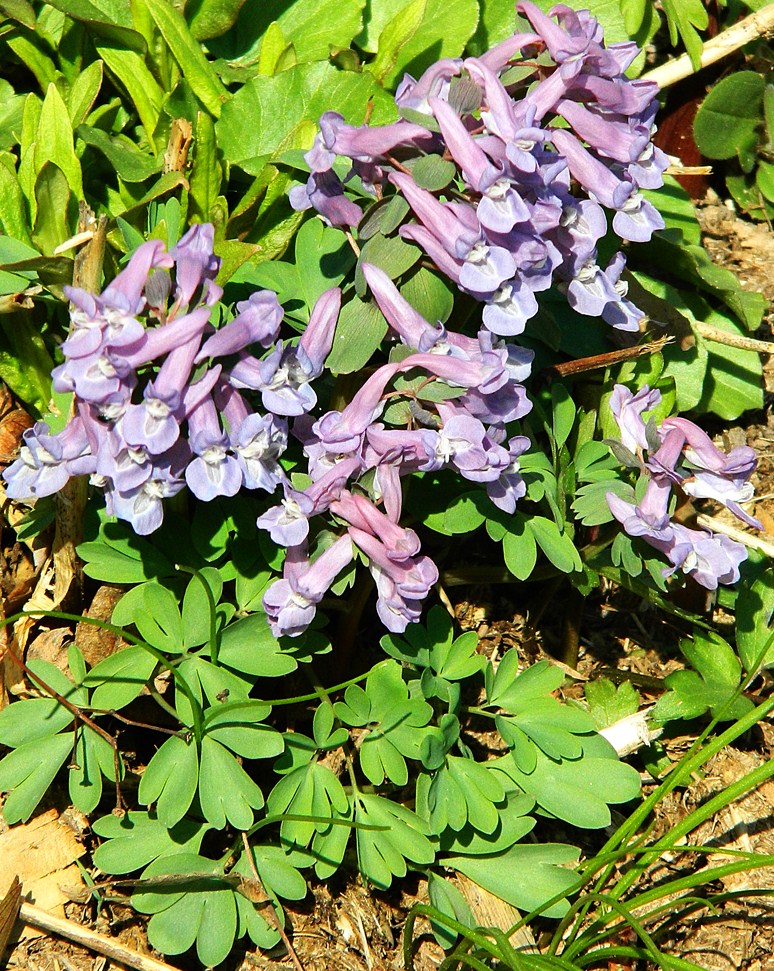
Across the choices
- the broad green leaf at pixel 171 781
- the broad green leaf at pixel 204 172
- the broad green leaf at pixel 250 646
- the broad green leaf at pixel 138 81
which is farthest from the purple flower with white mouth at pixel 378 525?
the broad green leaf at pixel 138 81

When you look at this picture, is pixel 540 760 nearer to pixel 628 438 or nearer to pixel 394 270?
pixel 628 438

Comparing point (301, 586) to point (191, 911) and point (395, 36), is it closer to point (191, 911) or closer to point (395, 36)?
point (191, 911)

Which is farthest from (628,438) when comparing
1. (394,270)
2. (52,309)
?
(52,309)

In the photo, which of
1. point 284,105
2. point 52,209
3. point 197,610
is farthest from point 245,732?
point 284,105

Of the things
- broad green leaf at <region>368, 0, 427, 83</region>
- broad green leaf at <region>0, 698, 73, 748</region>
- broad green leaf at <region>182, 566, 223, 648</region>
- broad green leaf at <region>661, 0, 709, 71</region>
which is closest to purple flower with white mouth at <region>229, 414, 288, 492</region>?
broad green leaf at <region>182, 566, 223, 648</region>

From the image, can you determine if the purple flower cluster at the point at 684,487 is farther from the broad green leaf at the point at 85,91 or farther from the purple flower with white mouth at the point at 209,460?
the broad green leaf at the point at 85,91

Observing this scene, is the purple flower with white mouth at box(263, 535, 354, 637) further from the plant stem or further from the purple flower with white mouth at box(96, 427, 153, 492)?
the plant stem
